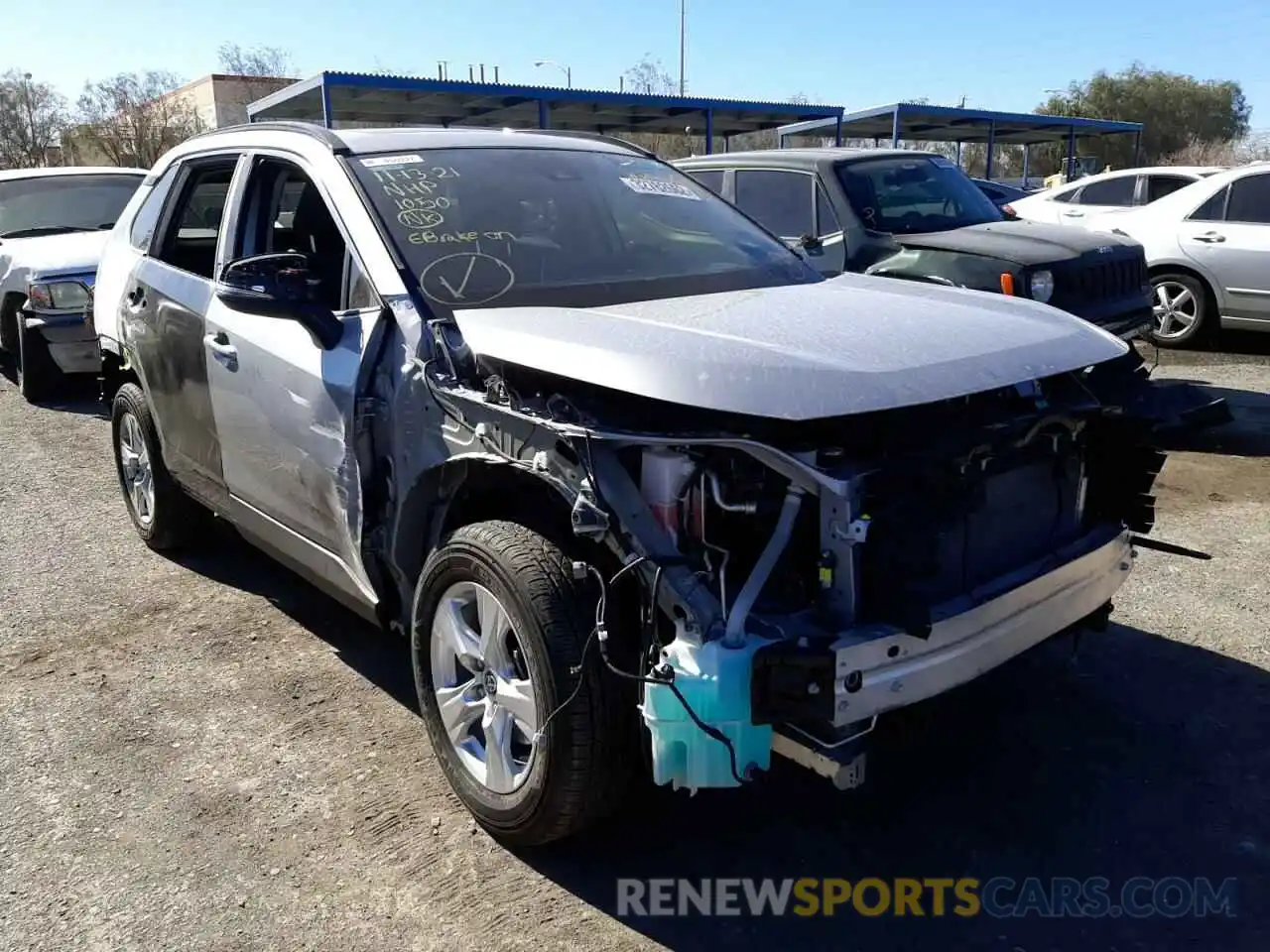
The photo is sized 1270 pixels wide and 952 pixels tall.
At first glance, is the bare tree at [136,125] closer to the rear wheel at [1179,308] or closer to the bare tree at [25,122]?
the bare tree at [25,122]

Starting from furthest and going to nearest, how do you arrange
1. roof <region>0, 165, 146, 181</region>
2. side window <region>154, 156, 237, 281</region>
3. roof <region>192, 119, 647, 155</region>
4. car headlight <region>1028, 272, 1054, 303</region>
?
roof <region>0, 165, 146, 181</region> < car headlight <region>1028, 272, 1054, 303</region> < side window <region>154, 156, 237, 281</region> < roof <region>192, 119, 647, 155</region>

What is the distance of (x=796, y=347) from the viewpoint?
8.83 ft

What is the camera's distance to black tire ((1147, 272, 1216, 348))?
33.1 feet

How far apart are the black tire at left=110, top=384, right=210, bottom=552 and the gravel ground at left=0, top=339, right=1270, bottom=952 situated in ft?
1.96

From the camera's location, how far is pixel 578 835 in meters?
3.07

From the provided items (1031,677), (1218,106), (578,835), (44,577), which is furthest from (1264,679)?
(1218,106)

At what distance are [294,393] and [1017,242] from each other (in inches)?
225

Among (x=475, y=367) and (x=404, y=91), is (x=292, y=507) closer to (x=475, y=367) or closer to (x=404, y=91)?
(x=475, y=367)

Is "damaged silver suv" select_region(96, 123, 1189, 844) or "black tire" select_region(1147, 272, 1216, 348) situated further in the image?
"black tire" select_region(1147, 272, 1216, 348)

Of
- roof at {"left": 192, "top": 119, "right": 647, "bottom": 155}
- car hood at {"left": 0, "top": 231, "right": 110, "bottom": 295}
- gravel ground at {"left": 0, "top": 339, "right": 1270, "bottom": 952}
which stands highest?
roof at {"left": 192, "top": 119, "right": 647, "bottom": 155}

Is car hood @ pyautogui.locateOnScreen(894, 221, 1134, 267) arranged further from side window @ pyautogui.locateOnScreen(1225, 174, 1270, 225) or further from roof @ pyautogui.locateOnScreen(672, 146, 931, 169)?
side window @ pyautogui.locateOnScreen(1225, 174, 1270, 225)

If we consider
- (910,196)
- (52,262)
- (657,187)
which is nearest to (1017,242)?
(910,196)

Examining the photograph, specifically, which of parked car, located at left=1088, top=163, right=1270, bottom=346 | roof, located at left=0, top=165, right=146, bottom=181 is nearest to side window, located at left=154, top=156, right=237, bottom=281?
roof, located at left=0, top=165, right=146, bottom=181

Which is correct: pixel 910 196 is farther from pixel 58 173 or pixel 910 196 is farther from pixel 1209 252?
pixel 58 173
